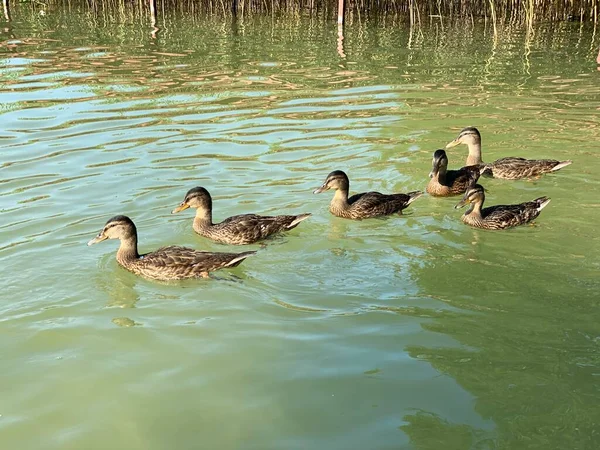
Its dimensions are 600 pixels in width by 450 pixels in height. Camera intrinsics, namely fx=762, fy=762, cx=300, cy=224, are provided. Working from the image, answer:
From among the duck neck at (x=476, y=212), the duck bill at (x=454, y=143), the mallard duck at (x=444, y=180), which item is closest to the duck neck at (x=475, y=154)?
the duck bill at (x=454, y=143)

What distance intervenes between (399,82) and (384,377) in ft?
40.2

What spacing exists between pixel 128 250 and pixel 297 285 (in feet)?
5.92

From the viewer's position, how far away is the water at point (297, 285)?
5035 millimetres

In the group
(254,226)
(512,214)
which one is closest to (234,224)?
(254,226)

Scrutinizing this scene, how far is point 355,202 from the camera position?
9008 millimetres

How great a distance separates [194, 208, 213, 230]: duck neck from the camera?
840 centimetres

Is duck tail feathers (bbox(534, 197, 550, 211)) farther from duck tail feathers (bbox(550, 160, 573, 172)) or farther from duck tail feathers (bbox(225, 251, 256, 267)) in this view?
duck tail feathers (bbox(225, 251, 256, 267))

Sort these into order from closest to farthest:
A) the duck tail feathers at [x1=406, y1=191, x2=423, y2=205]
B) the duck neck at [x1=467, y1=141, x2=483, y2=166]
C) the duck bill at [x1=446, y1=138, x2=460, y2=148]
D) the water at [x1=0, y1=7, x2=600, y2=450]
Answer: the water at [x1=0, y1=7, x2=600, y2=450], the duck tail feathers at [x1=406, y1=191, x2=423, y2=205], the duck neck at [x1=467, y1=141, x2=483, y2=166], the duck bill at [x1=446, y1=138, x2=460, y2=148]

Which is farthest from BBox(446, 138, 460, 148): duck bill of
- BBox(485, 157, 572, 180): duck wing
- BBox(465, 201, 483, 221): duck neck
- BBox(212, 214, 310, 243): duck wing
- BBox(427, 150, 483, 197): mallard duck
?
BBox(212, 214, 310, 243): duck wing

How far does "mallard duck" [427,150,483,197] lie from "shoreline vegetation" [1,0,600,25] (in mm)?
17294

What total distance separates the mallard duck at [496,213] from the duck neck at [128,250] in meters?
3.70

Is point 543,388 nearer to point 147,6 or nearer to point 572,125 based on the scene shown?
point 572,125

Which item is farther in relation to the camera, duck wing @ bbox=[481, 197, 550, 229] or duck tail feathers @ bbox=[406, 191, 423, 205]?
duck tail feathers @ bbox=[406, 191, 423, 205]

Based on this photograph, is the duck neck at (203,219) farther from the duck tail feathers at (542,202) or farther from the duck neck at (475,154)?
the duck neck at (475,154)
